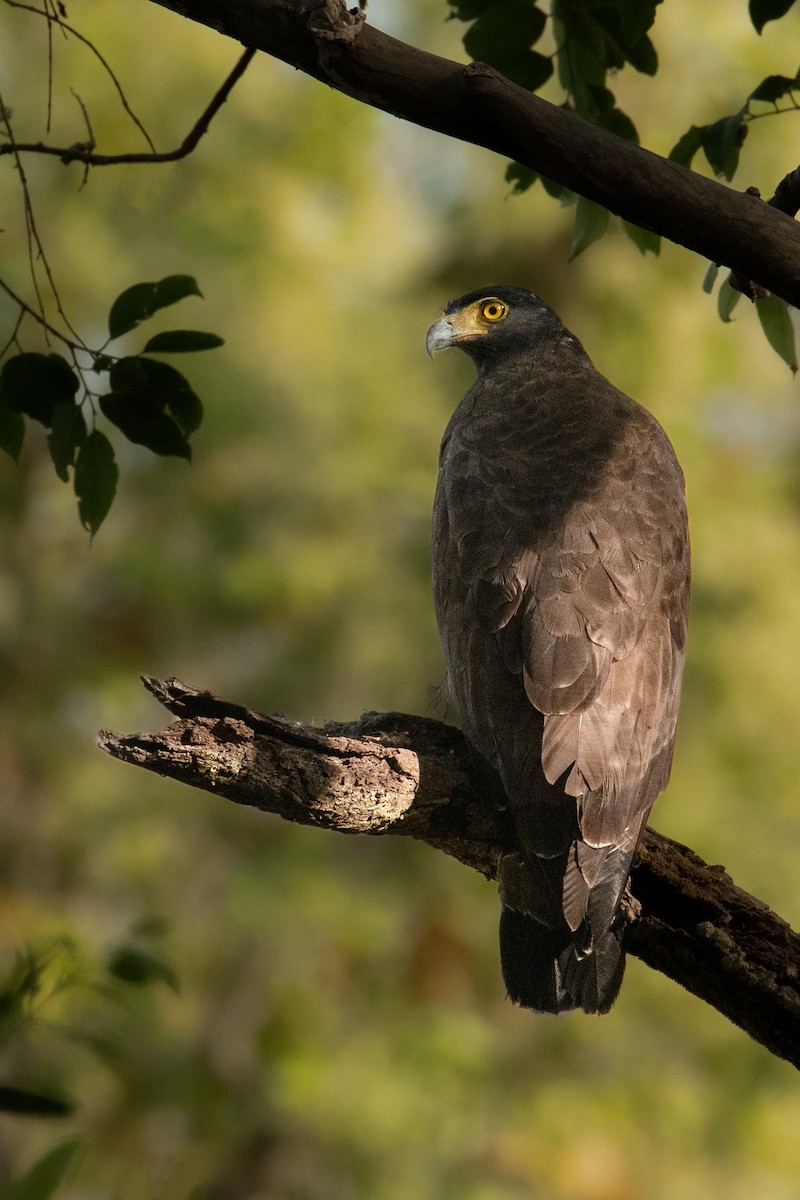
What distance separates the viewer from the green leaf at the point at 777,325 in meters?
2.81

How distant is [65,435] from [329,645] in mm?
7437

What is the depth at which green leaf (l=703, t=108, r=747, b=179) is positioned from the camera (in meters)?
2.77

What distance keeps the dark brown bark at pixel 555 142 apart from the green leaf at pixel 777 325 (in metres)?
0.66

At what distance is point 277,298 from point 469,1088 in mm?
6451

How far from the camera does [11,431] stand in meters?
2.83

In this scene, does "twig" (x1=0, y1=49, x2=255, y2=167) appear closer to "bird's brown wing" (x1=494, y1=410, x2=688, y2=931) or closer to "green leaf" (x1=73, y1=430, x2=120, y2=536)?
"green leaf" (x1=73, y1=430, x2=120, y2=536)

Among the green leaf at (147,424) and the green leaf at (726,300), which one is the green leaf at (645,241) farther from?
the green leaf at (147,424)

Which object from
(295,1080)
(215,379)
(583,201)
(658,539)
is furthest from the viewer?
(215,379)

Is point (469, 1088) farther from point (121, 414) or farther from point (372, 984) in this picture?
point (121, 414)

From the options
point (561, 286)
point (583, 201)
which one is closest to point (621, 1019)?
point (561, 286)

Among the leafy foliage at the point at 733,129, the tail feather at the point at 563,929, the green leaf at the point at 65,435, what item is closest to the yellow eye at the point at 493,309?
the leafy foliage at the point at 733,129

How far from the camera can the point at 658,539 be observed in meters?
3.69

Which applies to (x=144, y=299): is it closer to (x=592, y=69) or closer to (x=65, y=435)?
(x=65, y=435)

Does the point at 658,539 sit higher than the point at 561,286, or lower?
lower
